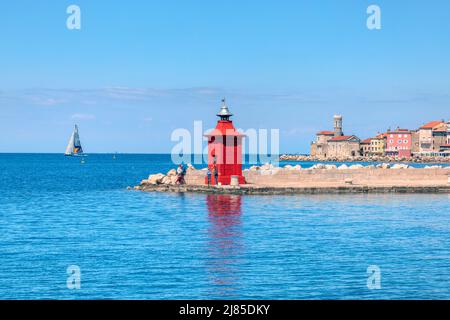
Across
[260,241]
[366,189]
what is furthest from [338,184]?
[260,241]

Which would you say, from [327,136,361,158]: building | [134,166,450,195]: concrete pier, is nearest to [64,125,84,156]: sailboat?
[327,136,361,158]: building

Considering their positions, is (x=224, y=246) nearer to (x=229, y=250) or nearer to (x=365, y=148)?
(x=229, y=250)

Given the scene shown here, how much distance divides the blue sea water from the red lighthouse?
624 cm

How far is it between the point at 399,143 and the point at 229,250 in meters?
169

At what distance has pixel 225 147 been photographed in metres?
51.7

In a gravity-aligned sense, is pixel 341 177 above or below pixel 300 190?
above

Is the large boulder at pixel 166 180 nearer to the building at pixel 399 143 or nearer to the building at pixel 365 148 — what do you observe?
the building at pixel 399 143

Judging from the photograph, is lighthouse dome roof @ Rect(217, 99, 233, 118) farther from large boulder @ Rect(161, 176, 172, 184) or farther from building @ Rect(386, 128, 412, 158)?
building @ Rect(386, 128, 412, 158)

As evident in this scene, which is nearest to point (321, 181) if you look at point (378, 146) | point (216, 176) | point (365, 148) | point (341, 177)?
point (341, 177)

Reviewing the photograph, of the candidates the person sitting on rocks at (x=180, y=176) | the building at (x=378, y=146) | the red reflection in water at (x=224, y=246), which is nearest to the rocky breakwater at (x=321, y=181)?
the person sitting on rocks at (x=180, y=176)

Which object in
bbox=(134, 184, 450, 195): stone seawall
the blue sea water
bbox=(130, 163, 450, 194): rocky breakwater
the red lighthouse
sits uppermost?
the red lighthouse

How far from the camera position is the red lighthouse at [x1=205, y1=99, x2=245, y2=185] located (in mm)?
51438

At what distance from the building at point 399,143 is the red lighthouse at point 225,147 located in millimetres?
139807
